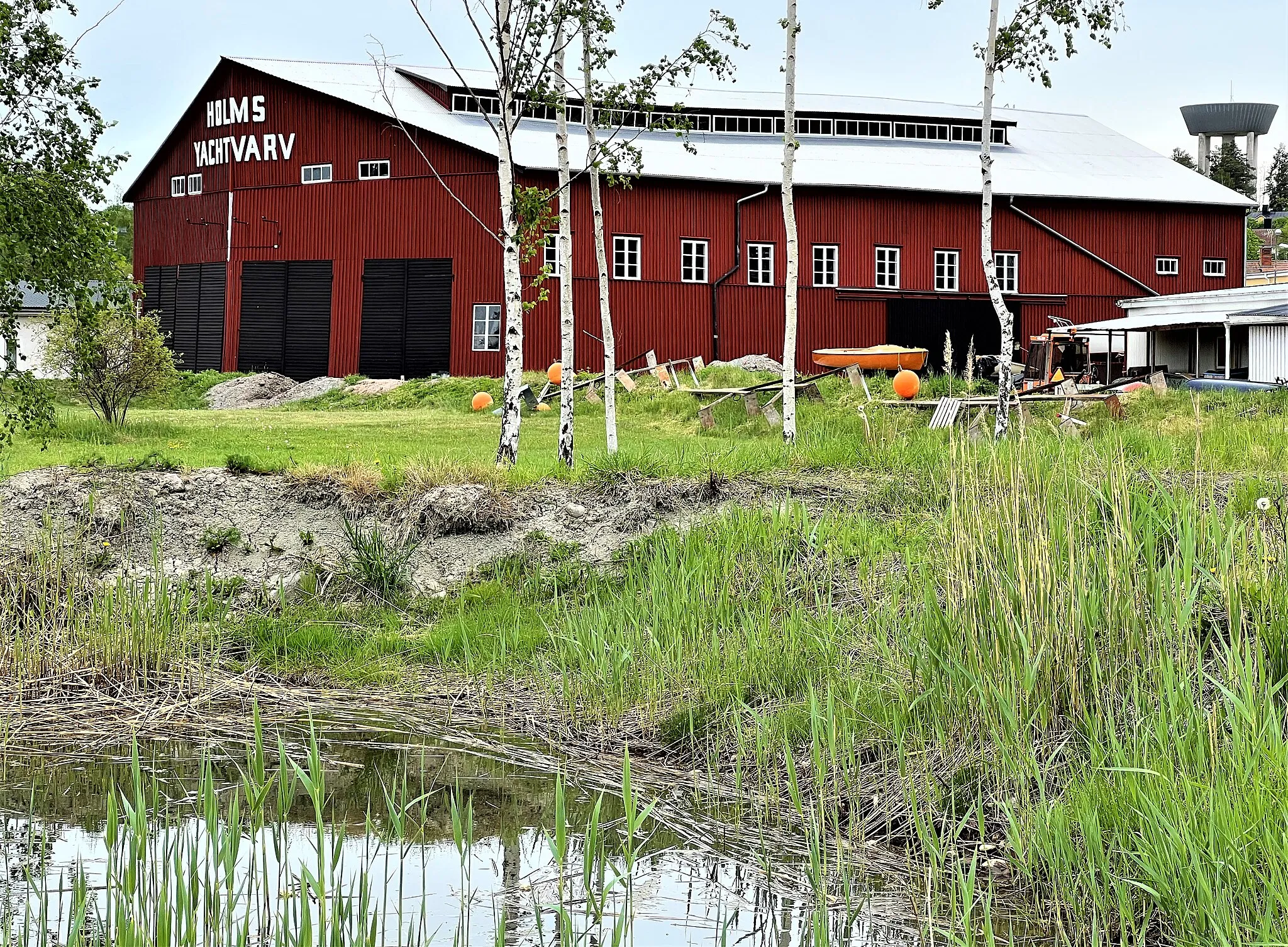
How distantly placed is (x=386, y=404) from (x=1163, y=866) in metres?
23.6

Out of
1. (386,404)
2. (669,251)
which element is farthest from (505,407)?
(669,251)

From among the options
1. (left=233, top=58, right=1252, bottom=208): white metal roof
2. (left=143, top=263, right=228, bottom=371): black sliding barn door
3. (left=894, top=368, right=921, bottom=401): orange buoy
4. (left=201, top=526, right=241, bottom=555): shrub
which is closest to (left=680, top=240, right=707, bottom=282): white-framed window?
(left=233, top=58, right=1252, bottom=208): white metal roof

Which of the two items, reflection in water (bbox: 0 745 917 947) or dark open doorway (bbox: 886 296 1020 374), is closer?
reflection in water (bbox: 0 745 917 947)

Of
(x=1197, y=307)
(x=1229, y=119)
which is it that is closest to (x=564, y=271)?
(x=1197, y=307)

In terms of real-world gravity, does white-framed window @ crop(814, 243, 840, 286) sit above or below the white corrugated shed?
above

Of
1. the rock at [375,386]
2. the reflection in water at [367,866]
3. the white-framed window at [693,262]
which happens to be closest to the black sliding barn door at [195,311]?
the rock at [375,386]

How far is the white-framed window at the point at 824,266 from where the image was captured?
115 feet

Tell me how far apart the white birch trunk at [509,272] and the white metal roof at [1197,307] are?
22.8 metres

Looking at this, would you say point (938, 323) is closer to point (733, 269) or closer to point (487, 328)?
point (733, 269)

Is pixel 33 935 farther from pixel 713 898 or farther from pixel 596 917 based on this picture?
pixel 713 898

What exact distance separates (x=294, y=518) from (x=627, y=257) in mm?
22832

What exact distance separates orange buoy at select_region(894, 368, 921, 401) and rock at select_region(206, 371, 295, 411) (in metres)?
14.4

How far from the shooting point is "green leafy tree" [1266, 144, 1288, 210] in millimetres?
89625

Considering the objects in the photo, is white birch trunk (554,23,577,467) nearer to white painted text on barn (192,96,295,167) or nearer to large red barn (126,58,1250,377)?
large red barn (126,58,1250,377)
